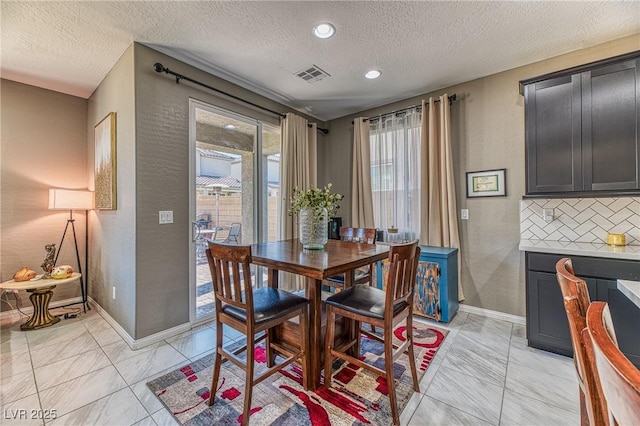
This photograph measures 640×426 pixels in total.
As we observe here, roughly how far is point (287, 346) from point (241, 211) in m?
1.88

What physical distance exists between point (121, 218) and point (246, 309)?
1.99 m

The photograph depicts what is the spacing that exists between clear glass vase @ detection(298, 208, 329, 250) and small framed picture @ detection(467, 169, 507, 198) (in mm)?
2025

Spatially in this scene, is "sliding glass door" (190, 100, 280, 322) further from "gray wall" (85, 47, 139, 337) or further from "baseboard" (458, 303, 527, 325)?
"baseboard" (458, 303, 527, 325)

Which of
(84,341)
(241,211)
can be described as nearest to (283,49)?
(241,211)

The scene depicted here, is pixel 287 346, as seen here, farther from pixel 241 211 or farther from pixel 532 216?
pixel 532 216

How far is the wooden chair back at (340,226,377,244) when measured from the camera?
9.00ft

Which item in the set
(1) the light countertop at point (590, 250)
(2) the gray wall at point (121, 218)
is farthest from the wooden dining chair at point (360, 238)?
(2) the gray wall at point (121, 218)

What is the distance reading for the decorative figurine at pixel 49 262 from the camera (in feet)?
9.97

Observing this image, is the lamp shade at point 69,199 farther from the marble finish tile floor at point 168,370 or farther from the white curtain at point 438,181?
the white curtain at point 438,181

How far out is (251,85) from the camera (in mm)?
3311

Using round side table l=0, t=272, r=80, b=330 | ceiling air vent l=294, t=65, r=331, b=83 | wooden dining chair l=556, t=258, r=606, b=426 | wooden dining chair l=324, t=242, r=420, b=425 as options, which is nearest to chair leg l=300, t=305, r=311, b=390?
wooden dining chair l=324, t=242, r=420, b=425

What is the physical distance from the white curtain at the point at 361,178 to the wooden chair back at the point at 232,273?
104 inches

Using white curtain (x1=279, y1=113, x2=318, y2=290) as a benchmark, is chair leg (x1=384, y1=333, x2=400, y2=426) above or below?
below

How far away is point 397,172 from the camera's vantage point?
373 centimetres
